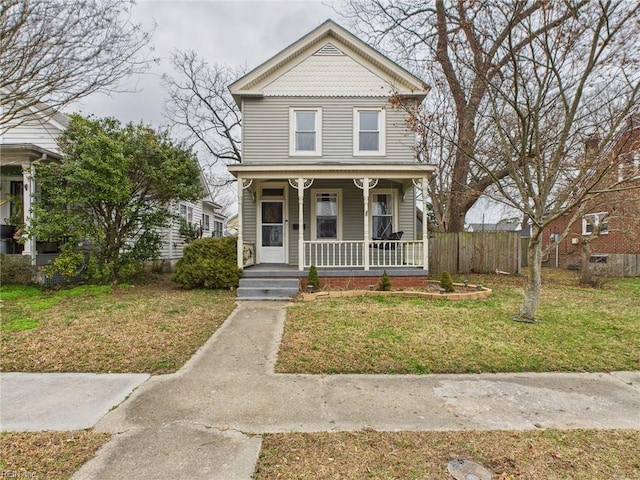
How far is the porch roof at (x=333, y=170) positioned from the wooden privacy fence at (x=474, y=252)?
501 cm

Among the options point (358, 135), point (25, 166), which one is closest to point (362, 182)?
point (358, 135)

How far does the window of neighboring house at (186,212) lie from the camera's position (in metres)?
16.7

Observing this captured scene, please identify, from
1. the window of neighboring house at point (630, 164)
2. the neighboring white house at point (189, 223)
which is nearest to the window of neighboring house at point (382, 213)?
the window of neighboring house at point (630, 164)

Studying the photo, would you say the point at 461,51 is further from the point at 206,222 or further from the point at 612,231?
the point at 206,222

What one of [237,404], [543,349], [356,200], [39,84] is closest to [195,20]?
[39,84]

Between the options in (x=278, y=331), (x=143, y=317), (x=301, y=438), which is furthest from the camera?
(x=143, y=317)

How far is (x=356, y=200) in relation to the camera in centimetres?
1152

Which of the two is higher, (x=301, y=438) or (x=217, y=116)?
(x=217, y=116)

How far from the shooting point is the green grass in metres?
4.39

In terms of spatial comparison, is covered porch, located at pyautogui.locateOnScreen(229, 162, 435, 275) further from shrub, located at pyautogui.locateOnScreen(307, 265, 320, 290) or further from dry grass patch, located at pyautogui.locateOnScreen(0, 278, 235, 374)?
dry grass patch, located at pyautogui.locateOnScreen(0, 278, 235, 374)

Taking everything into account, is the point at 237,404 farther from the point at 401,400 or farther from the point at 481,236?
the point at 481,236

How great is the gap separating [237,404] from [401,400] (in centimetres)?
164

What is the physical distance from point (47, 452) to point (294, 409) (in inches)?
76.1

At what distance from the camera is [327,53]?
11.5m
